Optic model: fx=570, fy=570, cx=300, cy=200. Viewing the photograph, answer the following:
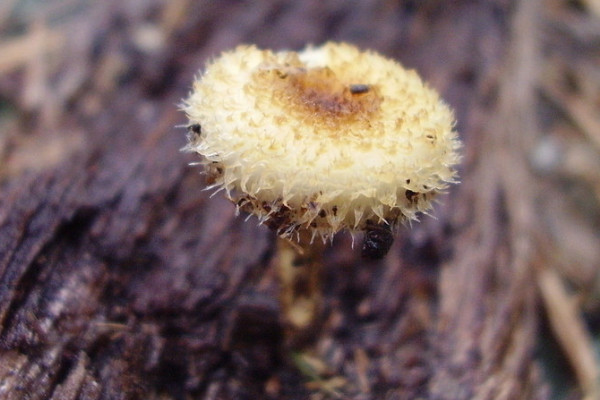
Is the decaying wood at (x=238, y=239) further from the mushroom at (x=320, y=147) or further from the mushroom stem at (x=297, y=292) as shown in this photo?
the mushroom at (x=320, y=147)

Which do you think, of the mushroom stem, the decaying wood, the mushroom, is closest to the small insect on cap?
the mushroom

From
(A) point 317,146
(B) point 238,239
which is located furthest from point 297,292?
(A) point 317,146

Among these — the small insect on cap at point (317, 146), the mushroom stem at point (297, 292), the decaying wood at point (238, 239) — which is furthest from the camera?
the mushroom stem at point (297, 292)

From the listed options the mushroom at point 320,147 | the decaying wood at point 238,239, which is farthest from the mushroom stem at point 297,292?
the mushroom at point 320,147

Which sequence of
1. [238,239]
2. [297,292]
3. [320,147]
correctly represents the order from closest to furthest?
[320,147], [297,292], [238,239]

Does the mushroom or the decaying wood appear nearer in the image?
the mushroom

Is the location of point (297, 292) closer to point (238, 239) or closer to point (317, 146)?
point (238, 239)

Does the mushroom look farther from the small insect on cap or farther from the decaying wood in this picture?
the decaying wood

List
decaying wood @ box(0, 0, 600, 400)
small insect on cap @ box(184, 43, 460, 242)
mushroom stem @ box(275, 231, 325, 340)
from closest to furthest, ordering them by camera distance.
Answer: small insect on cap @ box(184, 43, 460, 242) < decaying wood @ box(0, 0, 600, 400) < mushroom stem @ box(275, 231, 325, 340)
